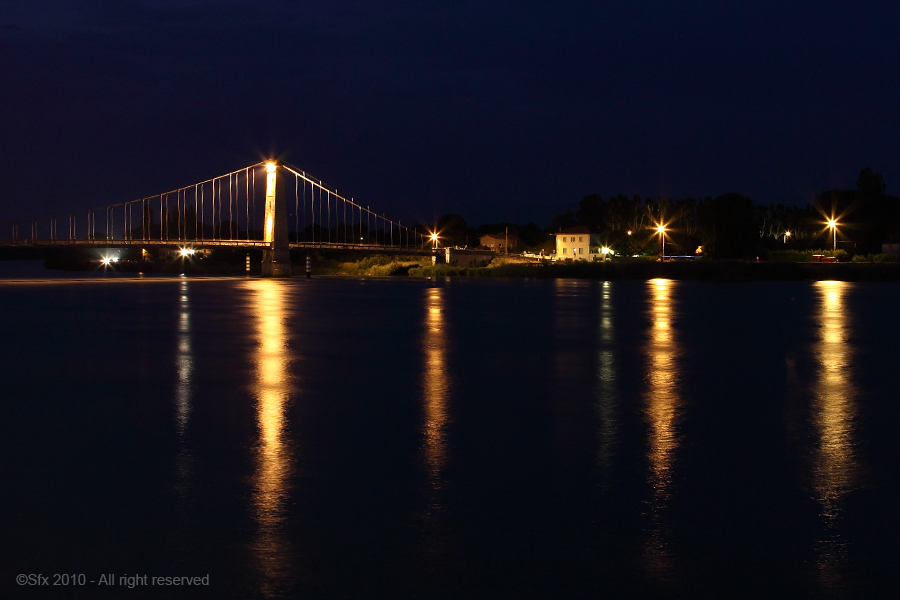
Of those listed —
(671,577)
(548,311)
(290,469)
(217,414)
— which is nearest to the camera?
(671,577)

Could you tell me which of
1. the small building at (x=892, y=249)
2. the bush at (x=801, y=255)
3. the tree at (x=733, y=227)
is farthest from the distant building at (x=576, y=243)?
the tree at (x=733, y=227)

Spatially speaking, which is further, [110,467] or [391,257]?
[391,257]

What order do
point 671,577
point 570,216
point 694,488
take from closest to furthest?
point 671,577 → point 694,488 → point 570,216

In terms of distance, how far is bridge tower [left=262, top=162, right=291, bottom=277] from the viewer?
73125 mm

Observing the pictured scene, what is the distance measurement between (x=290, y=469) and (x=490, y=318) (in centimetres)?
1715

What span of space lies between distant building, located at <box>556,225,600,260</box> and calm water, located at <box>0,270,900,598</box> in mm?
125813

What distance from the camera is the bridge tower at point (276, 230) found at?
73.1 meters

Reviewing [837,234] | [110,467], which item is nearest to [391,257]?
[837,234]

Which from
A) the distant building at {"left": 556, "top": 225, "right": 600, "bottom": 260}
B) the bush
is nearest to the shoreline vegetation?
the bush

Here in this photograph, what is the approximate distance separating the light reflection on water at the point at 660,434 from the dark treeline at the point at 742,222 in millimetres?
68871

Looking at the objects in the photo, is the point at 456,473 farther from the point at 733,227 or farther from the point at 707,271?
the point at 733,227

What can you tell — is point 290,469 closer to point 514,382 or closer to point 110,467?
point 110,467

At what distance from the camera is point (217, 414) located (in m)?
8.71

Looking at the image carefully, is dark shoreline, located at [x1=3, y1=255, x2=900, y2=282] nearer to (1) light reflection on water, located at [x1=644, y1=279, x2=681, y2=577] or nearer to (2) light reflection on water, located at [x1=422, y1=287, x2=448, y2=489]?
(2) light reflection on water, located at [x1=422, y1=287, x2=448, y2=489]
